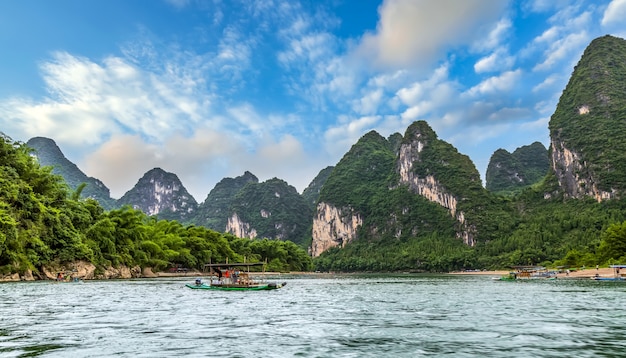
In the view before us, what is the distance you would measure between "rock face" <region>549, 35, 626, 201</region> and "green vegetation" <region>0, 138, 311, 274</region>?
108626 millimetres

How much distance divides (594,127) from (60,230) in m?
142

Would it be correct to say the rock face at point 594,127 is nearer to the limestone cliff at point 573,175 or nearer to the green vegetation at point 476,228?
the limestone cliff at point 573,175

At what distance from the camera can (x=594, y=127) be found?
138125 millimetres

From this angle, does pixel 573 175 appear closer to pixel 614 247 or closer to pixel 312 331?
pixel 614 247

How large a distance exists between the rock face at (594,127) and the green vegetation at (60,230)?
356 feet

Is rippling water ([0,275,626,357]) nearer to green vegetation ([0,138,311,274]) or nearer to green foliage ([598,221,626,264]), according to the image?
green vegetation ([0,138,311,274])

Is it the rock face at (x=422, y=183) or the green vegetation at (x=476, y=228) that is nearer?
the green vegetation at (x=476, y=228)

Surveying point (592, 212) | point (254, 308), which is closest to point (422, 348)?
point (254, 308)

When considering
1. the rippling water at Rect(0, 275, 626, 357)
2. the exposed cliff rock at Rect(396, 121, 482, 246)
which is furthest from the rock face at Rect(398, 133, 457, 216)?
the rippling water at Rect(0, 275, 626, 357)

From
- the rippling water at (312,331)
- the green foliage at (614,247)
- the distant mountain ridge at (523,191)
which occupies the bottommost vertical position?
the rippling water at (312,331)

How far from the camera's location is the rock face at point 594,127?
5032 inches

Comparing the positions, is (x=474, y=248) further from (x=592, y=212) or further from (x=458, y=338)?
(x=458, y=338)


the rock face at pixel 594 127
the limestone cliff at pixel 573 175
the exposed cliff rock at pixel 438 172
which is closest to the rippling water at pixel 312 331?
the rock face at pixel 594 127

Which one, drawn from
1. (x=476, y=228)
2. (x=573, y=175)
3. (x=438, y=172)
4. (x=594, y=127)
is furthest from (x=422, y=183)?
(x=594, y=127)
